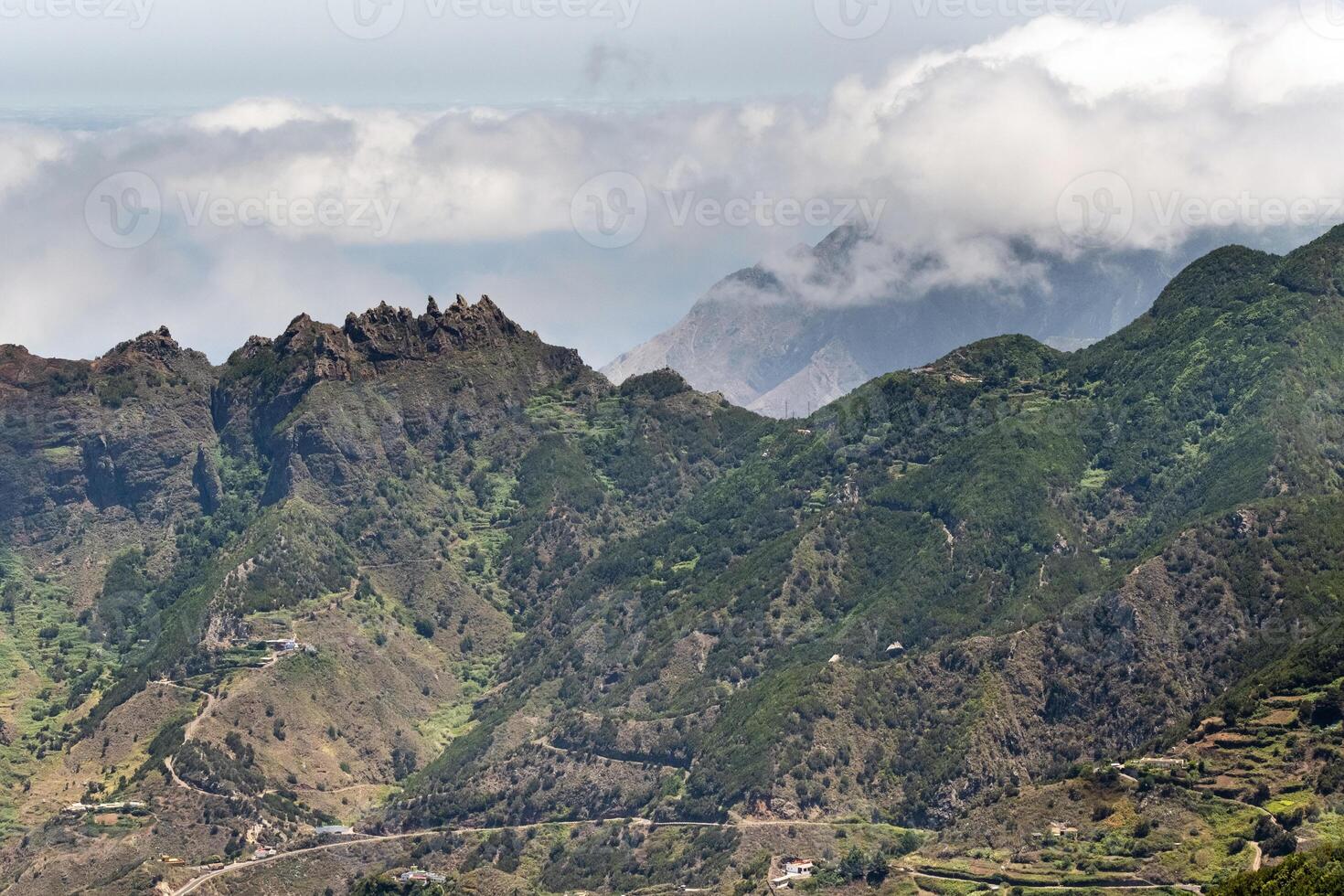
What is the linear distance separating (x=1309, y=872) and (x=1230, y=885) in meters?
8.44

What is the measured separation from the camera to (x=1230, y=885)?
631ft

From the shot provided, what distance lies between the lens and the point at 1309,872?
185 m
